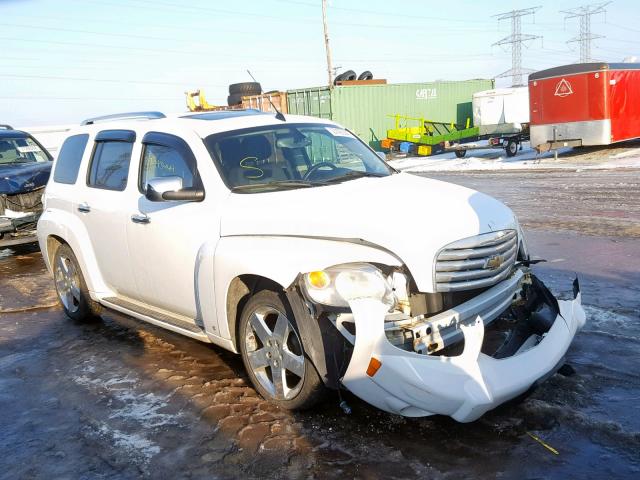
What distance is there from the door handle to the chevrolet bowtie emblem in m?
2.58

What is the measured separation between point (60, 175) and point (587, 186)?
38.4ft

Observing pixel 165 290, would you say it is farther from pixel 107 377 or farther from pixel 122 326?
pixel 122 326

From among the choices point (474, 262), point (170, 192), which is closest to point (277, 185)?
point (170, 192)

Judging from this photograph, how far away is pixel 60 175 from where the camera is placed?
6.49 m

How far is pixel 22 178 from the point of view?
34.9 ft

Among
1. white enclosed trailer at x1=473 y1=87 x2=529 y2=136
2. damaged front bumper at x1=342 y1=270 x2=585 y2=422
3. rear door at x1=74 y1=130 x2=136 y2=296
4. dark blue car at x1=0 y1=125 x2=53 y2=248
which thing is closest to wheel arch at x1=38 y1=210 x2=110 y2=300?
rear door at x1=74 y1=130 x2=136 y2=296

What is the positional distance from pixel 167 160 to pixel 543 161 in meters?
19.5

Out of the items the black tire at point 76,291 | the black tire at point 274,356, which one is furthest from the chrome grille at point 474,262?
the black tire at point 76,291

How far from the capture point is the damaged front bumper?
126 inches

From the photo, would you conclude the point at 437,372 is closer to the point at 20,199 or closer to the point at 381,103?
the point at 20,199

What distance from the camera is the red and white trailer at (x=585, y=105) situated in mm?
20281

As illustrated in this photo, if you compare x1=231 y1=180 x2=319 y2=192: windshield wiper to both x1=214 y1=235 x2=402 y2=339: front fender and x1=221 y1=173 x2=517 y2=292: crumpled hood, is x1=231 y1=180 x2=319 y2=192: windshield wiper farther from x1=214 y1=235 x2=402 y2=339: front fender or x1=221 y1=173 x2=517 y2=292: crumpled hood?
x1=214 y1=235 x2=402 y2=339: front fender

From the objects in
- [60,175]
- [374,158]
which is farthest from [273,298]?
[60,175]

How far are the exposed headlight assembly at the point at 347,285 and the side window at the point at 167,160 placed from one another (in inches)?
57.4
